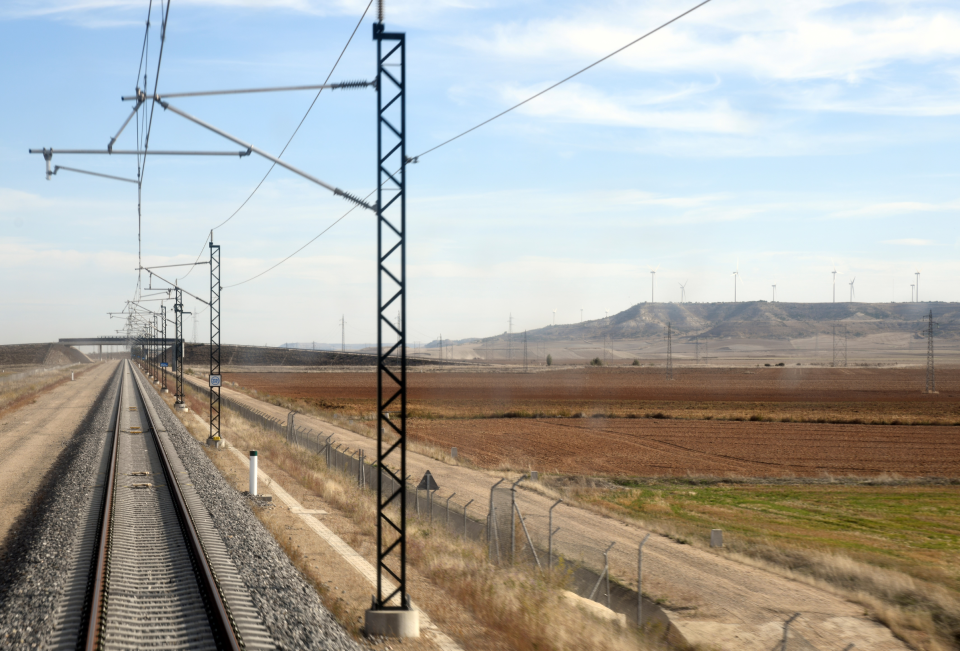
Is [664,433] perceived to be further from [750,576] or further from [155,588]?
[155,588]

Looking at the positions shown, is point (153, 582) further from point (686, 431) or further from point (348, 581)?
point (686, 431)

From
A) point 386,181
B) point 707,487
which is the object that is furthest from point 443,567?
point 707,487

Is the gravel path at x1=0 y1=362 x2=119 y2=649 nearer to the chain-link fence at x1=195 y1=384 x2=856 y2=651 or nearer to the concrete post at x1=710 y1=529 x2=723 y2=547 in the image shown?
the chain-link fence at x1=195 y1=384 x2=856 y2=651

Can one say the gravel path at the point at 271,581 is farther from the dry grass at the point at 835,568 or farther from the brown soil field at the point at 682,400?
the brown soil field at the point at 682,400

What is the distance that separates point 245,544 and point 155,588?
3.21 m

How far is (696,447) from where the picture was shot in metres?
50.0

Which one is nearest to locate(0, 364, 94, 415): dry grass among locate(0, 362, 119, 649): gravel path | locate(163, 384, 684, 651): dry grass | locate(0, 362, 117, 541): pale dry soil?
locate(0, 362, 117, 541): pale dry soil

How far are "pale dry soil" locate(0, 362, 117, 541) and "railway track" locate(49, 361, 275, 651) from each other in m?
2.32

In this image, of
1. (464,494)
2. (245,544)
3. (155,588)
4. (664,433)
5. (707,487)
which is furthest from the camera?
(664,433)

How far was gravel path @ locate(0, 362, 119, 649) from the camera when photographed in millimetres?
10938

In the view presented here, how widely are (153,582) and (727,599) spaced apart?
1249 centimetres

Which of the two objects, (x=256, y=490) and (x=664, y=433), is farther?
(x=664, y=433)

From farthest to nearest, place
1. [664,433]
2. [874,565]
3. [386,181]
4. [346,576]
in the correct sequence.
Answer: [664,433] < [874,565] < [346,576] < [386,181]

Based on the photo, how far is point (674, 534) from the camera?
23031 mm
